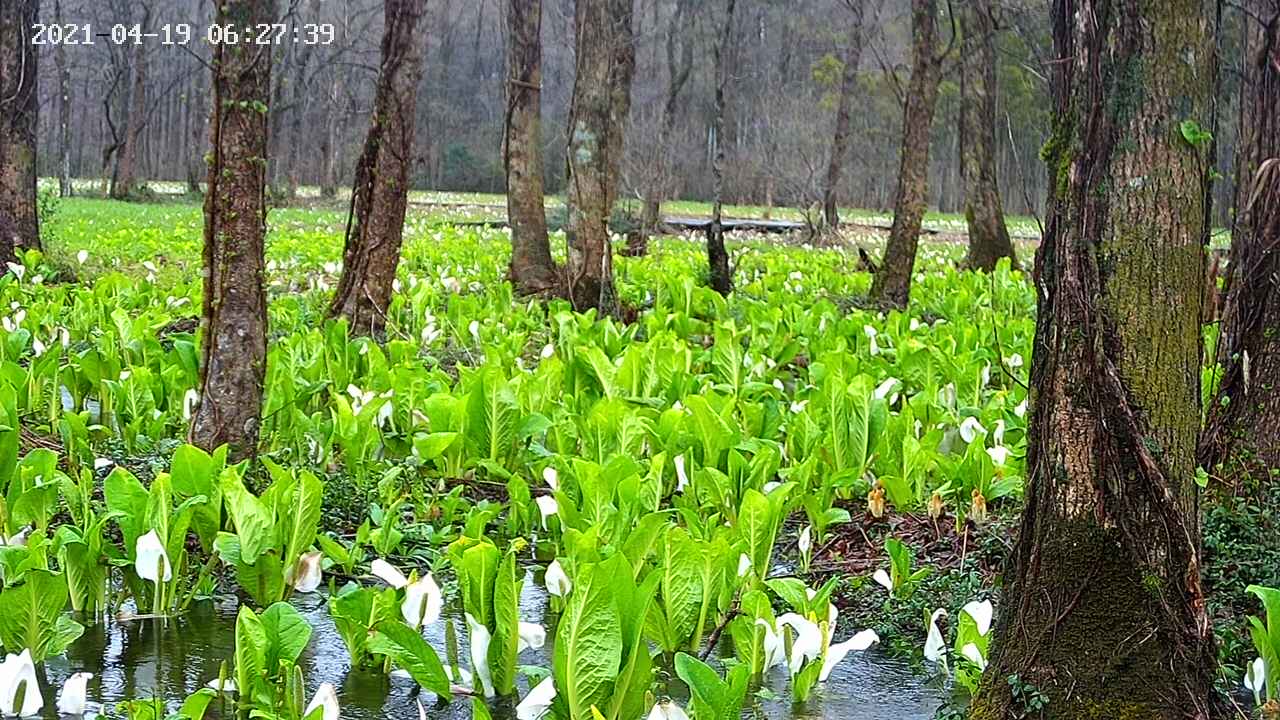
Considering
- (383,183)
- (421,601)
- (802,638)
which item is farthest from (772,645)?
(383,183)

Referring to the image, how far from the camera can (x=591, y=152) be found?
10.2 meters

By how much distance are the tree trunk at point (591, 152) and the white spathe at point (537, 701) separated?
683cm

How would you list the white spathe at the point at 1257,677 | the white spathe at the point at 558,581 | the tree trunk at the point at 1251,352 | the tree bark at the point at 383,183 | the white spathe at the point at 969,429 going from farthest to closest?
the tree bark at the point at 383,183 < the white spathe at the point at 969,429 < the tree trunk at the point at 1251,352 < the white spathe at the point at 558,581 < the white spathe at the point at 1257,677

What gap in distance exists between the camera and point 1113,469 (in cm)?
251

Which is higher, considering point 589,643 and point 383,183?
point 383,183

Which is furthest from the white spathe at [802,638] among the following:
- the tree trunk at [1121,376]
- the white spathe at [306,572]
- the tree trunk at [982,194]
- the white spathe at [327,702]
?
the tree trunk at [982,194]

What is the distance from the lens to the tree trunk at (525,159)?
11.2 meters

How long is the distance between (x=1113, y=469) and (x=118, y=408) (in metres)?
4.17

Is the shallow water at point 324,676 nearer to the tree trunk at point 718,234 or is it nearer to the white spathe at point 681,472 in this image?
the white spathe at point 681,472

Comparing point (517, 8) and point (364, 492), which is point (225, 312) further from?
point (517, 8)

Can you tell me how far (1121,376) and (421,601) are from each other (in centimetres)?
172

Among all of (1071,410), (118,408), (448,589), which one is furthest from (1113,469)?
(118,408)

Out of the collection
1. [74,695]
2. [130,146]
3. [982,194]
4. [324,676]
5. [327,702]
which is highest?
[130,146]

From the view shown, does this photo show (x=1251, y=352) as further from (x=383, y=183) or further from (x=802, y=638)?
(x=383, y=183)
